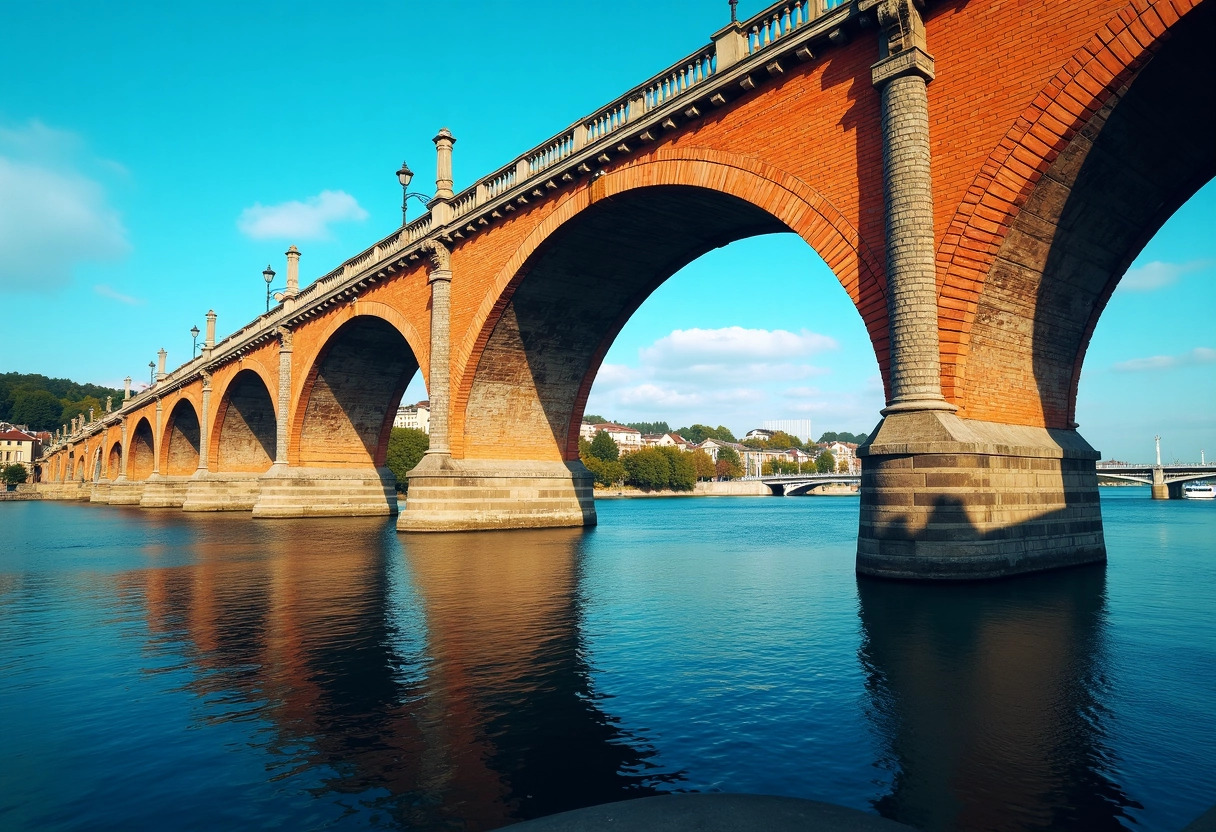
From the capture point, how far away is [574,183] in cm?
2162

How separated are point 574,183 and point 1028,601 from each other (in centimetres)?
1615

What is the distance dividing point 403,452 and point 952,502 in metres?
86.4

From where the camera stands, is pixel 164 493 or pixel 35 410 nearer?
pixel 164 493

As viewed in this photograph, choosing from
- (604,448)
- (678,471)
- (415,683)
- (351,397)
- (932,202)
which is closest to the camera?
(415,683)

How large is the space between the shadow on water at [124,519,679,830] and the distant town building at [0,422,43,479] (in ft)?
528

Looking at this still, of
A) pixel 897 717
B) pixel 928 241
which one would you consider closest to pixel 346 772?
pixel 897 717

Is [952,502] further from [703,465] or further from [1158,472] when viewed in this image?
[703,465]

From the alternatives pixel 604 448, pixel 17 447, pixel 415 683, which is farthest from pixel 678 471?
pixel 17 447

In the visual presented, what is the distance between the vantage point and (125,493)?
69375mm

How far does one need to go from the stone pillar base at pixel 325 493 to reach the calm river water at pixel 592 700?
2250cm

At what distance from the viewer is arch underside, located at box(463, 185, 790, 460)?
21.6 m

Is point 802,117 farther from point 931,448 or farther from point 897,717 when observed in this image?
point 897,717

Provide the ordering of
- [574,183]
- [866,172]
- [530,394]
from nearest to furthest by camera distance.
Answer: [866,172] → [574,183] → [530,394]

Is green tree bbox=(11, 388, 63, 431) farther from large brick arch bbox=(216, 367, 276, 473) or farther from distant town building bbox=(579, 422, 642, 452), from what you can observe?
large brick arch bbox=(216, 367, 276, 473)
